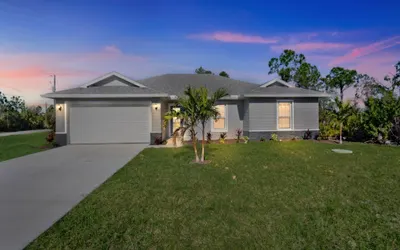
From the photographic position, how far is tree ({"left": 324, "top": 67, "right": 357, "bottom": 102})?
33.3 m

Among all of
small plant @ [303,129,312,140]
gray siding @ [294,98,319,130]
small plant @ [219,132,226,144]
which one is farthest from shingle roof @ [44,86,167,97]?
small plant @ [303,129,312,140]

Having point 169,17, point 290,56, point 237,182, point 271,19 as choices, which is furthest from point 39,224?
point 290,56

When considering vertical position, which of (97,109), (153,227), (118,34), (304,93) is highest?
(118,34)

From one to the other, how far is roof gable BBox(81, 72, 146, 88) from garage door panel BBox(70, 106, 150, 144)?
188 cm

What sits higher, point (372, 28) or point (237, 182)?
point (372, 28)

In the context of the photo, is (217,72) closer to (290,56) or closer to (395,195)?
(290,56)

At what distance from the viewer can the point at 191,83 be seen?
63.6ft

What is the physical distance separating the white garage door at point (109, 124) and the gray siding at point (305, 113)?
10075 millimetres

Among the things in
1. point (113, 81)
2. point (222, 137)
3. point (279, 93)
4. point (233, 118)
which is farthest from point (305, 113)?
point (113, 81)

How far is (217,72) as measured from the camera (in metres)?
39.2

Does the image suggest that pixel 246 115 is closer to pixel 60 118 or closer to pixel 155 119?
pixel 155 119

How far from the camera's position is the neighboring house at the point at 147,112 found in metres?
13.6

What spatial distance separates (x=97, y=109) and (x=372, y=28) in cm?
2221

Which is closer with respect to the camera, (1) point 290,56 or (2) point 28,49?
(2) point 28,49
